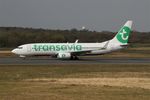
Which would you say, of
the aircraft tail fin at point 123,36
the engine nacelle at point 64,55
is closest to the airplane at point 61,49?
the engine nacelle at point 64,55

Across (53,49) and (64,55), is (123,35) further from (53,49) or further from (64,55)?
(53,49)

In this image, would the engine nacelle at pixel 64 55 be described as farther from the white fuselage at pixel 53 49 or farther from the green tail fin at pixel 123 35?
the green tail fin at pixel 123 35

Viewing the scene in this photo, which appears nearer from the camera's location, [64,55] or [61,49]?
[64,55]

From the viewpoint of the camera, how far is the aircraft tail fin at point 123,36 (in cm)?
6650

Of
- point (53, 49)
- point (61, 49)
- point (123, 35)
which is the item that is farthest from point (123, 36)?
point (53, 49)

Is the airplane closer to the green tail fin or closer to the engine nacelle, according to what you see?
the engine nacelle

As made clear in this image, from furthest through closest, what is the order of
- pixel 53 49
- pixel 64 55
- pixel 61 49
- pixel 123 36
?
pixel 123 36, pixel 61 49, pixel 53 49, pixel 64 55

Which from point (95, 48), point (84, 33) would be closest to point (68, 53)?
point (95, 48)

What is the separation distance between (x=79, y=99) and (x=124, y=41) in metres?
50.1

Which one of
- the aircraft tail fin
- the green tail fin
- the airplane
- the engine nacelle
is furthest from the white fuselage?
the green tail fin

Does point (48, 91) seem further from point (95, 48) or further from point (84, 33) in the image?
point (84, 33)

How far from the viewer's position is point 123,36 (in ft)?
219

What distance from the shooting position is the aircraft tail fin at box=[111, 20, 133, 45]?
66500mm

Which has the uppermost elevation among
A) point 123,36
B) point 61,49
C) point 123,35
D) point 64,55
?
point 123,35
